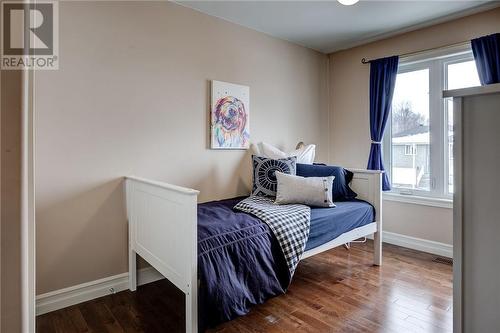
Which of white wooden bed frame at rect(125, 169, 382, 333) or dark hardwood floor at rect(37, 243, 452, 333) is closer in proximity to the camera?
white wooden bed frame at rect(125, 169, 382, 333)

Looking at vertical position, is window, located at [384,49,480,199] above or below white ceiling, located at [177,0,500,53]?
below

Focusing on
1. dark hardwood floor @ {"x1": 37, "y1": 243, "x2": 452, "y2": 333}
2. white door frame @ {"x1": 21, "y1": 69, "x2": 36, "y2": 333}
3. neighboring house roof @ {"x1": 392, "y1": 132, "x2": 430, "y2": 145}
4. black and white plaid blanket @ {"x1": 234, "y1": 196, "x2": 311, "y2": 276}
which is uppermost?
neighboring house roof @ {"x1": 392, "y1": 132, "x2": 430, "y2": 145}

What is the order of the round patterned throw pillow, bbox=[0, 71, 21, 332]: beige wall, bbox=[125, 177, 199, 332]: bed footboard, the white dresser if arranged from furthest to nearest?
the round patterned throw pillow
bbox=[125, 177, 199, 332]: bed footboard
the white dresser
bbox=[0, 71, 21, 332]: beige wall

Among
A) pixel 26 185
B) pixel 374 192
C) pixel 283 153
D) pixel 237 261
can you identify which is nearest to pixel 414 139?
pixel 374 192

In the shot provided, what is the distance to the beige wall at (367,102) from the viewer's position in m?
2.78

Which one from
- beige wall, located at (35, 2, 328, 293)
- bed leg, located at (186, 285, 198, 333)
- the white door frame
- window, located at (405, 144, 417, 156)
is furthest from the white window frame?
the white door frame

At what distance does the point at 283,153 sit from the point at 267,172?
41 centimetres

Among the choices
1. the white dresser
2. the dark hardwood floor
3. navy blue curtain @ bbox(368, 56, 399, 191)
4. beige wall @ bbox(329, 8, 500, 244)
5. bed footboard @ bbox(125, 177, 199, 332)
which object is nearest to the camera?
the white dresser

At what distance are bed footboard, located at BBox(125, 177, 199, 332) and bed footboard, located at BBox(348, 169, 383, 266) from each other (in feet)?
6.01

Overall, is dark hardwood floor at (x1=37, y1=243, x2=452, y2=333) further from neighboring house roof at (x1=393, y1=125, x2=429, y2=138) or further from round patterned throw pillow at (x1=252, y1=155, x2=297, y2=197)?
neighboring house roof at (x1=393, y1=125, x2=429, y2=138)

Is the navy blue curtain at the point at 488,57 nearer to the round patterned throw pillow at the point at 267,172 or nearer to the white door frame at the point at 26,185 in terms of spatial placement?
the round patterned throw pillow at the point at 267,172

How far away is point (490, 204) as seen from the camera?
78 centimetres

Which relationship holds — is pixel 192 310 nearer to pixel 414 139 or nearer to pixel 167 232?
pixel 167 232

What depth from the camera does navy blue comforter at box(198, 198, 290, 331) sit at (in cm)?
154
